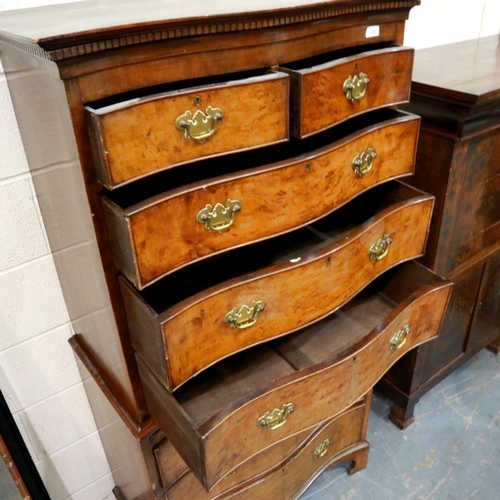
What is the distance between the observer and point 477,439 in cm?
154

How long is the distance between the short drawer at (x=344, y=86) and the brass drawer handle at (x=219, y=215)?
16 cm

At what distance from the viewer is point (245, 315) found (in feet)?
2.66

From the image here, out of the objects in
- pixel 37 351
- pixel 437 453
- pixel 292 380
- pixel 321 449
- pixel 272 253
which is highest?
pixel 272 253

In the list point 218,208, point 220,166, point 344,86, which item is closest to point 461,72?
point 344,86

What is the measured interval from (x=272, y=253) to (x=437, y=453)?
0.96 m

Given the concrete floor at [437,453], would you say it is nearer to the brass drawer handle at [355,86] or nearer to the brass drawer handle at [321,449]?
the brass drawer handle at [321,449]

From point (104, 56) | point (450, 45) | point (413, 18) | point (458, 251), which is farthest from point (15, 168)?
point (450, 45)

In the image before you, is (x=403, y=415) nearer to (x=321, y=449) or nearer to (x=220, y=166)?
(x=321, y=449)

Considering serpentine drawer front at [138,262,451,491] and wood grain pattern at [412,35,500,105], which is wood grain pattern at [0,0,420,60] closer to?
wood grain pattern at [412,35,500,105]

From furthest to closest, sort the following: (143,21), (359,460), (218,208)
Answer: (359,460) < (218,208) < (143,21)

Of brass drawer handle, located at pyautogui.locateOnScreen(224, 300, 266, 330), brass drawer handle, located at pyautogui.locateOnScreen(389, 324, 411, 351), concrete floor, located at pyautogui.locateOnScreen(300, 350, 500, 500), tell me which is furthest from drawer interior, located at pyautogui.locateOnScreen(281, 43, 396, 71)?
concrete floor, located at pyautogui.locateOnScreen(300, 350, 500, 500)

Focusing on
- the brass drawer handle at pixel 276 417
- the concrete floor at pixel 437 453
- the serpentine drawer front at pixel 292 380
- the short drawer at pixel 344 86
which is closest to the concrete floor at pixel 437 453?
the concrete floor at pixel 437 453

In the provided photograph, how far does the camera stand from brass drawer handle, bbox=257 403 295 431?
2.74 ft

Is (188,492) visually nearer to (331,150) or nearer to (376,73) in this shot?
(331,150)
